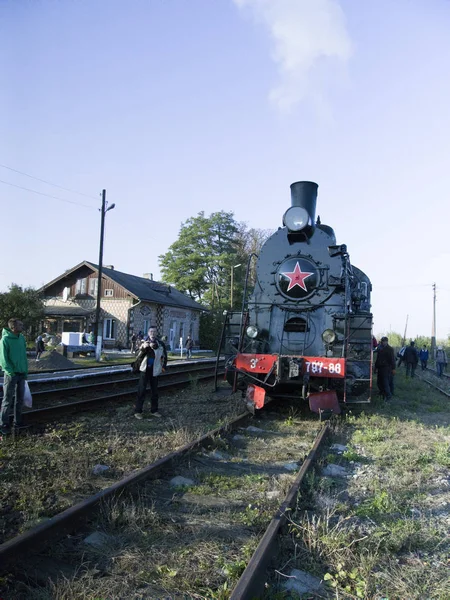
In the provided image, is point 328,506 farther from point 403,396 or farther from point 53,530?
point 403,396

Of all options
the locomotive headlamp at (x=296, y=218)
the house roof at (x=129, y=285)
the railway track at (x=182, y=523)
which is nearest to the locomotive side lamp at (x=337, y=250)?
the locomotive headlamp at (x=296, y=218)

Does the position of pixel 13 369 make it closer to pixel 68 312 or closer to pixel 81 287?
pixel 68 312

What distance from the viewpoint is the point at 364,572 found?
2.86m

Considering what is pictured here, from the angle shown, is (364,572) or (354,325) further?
(354,325)

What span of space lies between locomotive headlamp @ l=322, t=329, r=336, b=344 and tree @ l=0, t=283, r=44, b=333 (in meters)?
21.7

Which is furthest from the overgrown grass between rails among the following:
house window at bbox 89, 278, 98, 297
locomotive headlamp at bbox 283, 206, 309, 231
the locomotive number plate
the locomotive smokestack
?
house window at bbox 89, 278, 98, 297

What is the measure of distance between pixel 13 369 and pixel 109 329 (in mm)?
26925

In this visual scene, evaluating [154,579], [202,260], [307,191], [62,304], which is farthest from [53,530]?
[202,260]

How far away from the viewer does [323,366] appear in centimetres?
767

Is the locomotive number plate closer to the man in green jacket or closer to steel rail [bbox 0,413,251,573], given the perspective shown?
steel rail [bbox 0,413,251,573]

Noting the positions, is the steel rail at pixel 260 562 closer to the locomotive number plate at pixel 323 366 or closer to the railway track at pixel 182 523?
the railway track at pixel 182 523

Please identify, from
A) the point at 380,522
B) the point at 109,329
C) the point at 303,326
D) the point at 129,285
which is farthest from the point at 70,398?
the point at 129,285

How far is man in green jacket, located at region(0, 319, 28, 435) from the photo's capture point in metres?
6.43

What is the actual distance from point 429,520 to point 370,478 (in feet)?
3.71
